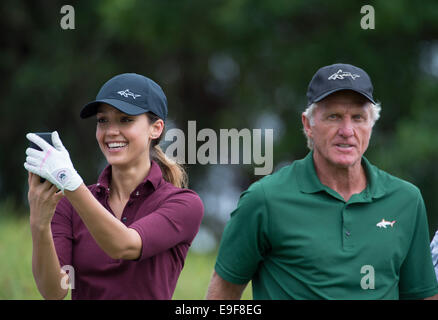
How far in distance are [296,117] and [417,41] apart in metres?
2.68

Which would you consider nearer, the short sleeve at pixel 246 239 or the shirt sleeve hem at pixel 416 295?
the short sleeve at pixel 246 239

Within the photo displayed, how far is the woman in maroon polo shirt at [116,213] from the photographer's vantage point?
3.16 m

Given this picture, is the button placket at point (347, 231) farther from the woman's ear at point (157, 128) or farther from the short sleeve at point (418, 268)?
the woman's ear at point (157, 128)

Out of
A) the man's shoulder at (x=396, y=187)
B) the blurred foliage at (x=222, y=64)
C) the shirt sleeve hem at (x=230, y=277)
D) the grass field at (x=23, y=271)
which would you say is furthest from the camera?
the blurred foliage at (x=222, y=64)

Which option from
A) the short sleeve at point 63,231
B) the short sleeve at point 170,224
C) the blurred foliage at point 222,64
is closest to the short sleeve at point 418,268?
the short sleeve at point 170,224

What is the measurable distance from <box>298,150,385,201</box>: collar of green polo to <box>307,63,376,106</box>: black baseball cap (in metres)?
0.31

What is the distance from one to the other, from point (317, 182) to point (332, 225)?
0.23 m

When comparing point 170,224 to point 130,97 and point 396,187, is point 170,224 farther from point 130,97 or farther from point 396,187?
point 396,187

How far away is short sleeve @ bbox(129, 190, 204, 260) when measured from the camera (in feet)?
11.0

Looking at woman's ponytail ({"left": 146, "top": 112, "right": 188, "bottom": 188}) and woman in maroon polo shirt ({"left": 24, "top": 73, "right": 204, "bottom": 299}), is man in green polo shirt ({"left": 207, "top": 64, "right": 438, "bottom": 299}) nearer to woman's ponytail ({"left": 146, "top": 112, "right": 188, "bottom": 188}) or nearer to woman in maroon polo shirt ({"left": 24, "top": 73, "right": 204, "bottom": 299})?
woman in maroon polo shirt ({"left": 24, "top": 73, "right": 204, "bottom": 299})

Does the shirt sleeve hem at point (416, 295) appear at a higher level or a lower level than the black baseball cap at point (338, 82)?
lower

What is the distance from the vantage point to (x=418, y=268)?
3514 millimetres

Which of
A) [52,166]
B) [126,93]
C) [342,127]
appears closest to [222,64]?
[126,93]

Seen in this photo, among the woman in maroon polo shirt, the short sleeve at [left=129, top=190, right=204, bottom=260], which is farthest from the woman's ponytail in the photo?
the short sleeve at [left=129, top=190, right=204, bottom=260]
